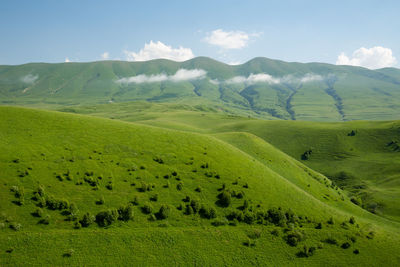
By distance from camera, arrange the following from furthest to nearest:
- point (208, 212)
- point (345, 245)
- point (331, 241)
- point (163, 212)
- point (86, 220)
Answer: point (208, 212), point (331, 241), point (345, 245), point (163, 212), point (86, 220)

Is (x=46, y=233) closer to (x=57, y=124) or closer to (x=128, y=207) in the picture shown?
(x=128, y=207)

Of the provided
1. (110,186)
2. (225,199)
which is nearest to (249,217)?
(225,199)

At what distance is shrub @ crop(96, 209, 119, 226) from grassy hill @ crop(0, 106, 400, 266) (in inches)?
6.1

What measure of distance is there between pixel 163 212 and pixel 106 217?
894 centimetres

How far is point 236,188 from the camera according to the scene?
48.9 m

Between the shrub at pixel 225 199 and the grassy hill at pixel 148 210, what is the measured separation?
19 cm

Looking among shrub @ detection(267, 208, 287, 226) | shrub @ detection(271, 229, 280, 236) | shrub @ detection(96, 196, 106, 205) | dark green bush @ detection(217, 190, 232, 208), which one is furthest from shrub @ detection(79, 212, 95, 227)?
shrub @ detection(267, 208, 287, 226)

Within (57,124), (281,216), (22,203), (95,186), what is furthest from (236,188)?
(57,124)

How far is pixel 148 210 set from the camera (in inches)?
1502

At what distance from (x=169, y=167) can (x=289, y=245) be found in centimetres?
2787

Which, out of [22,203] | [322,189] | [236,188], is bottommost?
[322,189]

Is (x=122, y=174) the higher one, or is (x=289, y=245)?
(x=122, y=174)

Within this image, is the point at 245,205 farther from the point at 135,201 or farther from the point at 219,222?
the point at 135,201

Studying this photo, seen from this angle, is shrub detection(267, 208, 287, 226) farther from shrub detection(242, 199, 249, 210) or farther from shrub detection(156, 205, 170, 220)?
shrub detection(156, 205, 170, 220)
